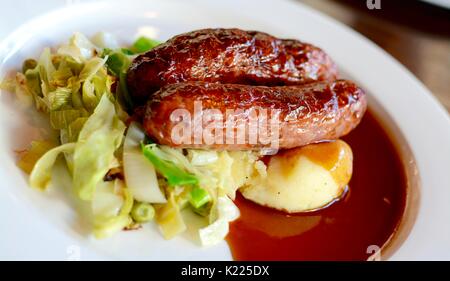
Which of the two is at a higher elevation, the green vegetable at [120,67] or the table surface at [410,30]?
the green vegetable at [120,67]

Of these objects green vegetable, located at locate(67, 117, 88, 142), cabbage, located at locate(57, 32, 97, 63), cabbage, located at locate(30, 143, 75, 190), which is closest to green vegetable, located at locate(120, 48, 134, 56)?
cabbage, located at locate(57, 32, 97, 63)

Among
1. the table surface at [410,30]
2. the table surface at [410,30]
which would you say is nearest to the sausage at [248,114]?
the table surface at [410,30]

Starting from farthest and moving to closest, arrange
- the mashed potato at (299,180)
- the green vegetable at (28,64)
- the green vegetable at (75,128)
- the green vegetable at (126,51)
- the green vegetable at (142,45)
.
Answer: the green vegetable at (142,45)
the green vegetable at (126,51)
the green vegetable at (28,64)
the mashed potato at (299,180)
the green vegetable at (75,128)

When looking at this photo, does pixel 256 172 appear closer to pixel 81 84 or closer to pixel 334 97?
pixel 334 97

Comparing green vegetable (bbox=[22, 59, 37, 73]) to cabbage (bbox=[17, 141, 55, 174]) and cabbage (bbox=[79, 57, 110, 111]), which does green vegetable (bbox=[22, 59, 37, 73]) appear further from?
cabbage (bbox=[17, 141, 55, 174])

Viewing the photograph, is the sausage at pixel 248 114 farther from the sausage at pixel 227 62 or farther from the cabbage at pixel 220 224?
the cabbage at pixel 220 224

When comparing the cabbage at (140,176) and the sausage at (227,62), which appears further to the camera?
the sausage at (227,62)
